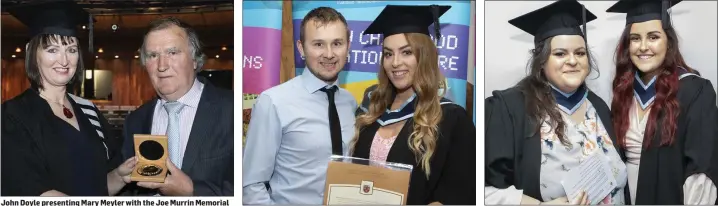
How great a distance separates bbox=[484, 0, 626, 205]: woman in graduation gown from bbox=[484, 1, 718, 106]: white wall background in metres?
0.07

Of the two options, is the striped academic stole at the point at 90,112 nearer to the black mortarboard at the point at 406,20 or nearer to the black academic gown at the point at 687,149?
the black mortarboard at the point at 406,20

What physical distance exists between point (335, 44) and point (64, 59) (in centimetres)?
165

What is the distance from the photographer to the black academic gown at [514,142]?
4594 mm

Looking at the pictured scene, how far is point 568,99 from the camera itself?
15.1ft

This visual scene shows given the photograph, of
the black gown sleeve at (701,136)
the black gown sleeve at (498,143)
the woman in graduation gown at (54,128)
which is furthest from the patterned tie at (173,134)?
the black gown sleeve at (701,136)

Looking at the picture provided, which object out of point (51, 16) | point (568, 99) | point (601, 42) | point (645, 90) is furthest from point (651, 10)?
point (51, 16)

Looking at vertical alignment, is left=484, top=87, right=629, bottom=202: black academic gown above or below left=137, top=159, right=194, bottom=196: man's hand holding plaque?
above

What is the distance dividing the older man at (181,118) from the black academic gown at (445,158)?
34.5 inches

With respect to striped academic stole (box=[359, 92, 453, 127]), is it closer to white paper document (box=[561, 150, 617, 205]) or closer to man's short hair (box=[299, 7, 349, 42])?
man's short hair (box=[299, 7, 349, 42])

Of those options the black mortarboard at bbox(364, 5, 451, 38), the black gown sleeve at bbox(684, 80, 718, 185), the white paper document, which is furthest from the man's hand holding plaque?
the black gown sleeve at bbox(684, 80, 718, 185)

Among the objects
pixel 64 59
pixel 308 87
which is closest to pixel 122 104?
pixel 64 59

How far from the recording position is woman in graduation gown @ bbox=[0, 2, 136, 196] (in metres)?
4.62

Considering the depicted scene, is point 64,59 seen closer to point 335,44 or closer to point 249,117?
point 249,117

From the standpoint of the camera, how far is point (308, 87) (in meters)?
4.66
